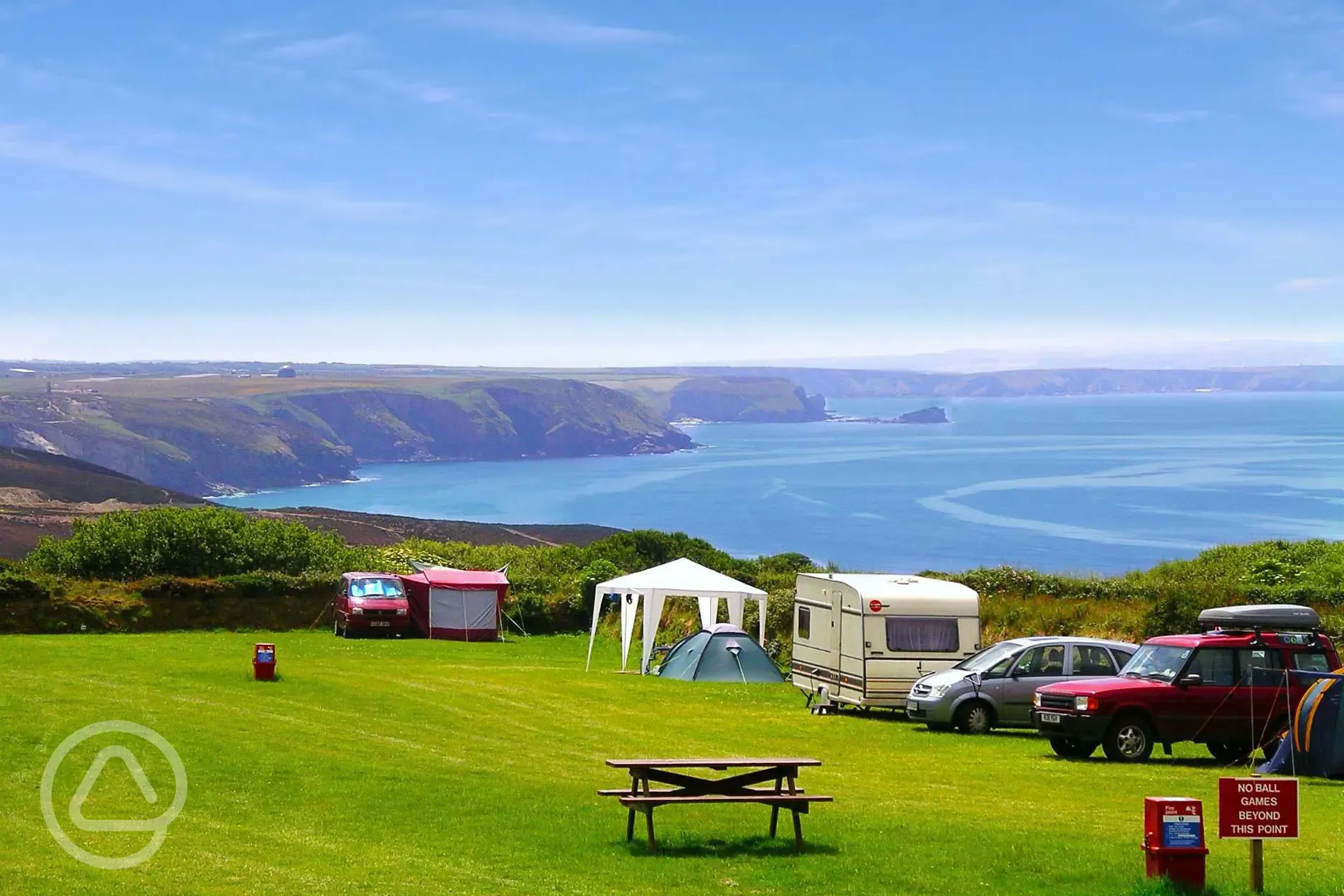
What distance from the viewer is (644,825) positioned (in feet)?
38.2

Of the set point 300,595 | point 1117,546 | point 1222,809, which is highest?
point 1222,809

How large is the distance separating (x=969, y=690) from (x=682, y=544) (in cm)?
2841

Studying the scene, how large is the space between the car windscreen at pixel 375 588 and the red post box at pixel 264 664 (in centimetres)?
1416

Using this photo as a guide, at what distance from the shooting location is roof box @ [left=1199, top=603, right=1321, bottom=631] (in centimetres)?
1794

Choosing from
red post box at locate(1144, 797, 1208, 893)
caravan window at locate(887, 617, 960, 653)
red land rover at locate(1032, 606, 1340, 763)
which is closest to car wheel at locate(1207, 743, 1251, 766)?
red land rover at locate(1032, 606, 1340, 763)

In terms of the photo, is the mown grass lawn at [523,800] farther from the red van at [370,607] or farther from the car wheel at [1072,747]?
the red van at [370,607]

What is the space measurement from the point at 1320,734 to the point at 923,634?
7665mm

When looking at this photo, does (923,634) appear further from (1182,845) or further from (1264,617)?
(1182,845)

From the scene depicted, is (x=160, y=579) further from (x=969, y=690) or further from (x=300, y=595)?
(x=969, y=690)

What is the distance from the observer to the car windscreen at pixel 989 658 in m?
20.3

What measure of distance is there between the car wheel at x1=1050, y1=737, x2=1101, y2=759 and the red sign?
27.3ft

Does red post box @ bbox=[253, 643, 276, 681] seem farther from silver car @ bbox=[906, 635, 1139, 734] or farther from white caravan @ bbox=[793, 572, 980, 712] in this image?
silver car @ bbox=[906, 635, 1139, 734]

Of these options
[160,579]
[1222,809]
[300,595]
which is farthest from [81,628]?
[1222,809]

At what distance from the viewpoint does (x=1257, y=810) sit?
8.88m
